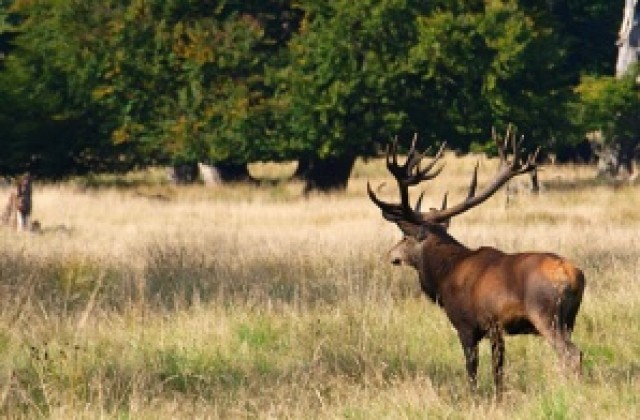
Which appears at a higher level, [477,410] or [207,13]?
[207,13]

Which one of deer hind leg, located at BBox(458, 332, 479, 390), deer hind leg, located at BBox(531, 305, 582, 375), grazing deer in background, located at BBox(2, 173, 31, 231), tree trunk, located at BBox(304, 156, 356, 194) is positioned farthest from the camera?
tree trunk, located at BBox(304, 156, 356, 194)

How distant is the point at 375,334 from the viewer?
34.7 ft

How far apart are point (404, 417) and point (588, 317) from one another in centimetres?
403

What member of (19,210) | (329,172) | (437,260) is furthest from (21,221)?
(329,172)

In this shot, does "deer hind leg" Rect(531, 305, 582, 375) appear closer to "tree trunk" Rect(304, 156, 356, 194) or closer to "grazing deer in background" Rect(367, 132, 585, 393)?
"grazing deer in background" Rect(367, 132, 585, 393)

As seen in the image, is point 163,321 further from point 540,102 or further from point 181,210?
point 540,102

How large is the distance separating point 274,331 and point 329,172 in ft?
78.5

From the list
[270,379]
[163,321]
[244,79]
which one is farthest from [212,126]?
[270,379]

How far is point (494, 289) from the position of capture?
855cm

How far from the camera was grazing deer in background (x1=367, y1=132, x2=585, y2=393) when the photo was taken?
8281 mm

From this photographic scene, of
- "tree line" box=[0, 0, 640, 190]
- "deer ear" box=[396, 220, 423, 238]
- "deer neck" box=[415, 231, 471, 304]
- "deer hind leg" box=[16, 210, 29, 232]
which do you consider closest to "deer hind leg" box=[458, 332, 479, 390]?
"deer neck" box=[415, 231, 471, 304]

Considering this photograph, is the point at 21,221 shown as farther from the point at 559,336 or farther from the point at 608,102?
the point at 608,102

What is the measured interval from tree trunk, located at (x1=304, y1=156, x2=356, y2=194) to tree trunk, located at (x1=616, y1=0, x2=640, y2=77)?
8.01 m

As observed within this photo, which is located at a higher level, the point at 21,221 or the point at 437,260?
the point at 437,260
